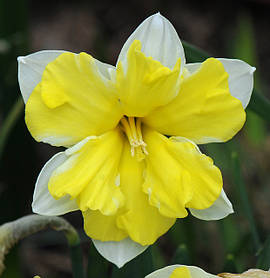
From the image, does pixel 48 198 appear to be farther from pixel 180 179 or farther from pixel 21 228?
pixel 180 179

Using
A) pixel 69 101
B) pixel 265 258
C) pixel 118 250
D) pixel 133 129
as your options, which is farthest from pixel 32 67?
pixel 265 258

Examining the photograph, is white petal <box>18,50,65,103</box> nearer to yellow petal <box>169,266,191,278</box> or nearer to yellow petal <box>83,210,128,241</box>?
yellow petal <box>83,210,128,241</box>

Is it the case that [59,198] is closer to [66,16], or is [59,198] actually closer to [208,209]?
[208,209]

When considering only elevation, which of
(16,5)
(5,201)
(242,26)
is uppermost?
(16,5)

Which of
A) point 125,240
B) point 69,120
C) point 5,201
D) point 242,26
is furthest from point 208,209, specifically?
point 242,26

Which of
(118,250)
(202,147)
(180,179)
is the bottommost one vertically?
(202,147)

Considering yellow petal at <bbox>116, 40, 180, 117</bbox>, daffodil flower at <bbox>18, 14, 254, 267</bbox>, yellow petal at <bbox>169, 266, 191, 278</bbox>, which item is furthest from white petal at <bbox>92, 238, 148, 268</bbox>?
yellow petal at <bbox>116, 40, 180, 117</bbox>
